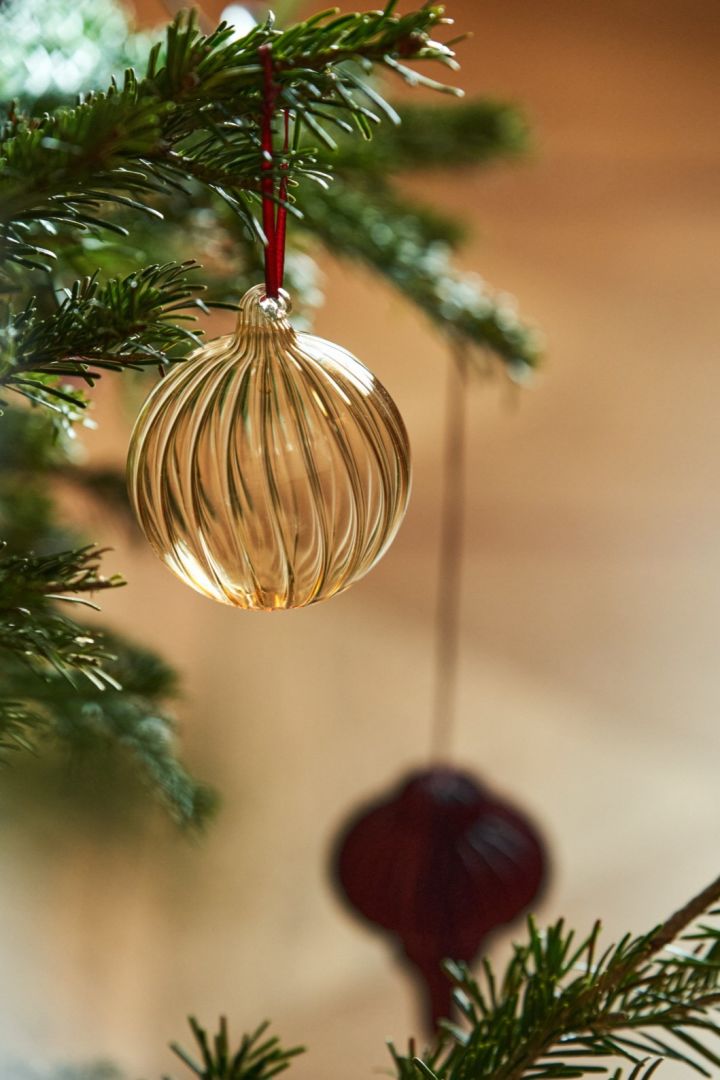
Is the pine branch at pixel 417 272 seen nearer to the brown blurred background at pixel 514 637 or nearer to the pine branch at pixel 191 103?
the pine branch at pixel 191 103

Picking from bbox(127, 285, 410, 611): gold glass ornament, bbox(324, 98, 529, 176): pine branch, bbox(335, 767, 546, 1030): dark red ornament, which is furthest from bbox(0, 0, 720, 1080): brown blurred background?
bbox(127, 285, 410, 611): gold glass ornament

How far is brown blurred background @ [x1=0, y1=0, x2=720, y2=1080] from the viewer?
1085mm

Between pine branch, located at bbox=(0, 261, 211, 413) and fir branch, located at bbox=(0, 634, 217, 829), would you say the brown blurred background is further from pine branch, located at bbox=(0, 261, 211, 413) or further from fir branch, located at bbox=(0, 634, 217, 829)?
pine branch, located at bbox=(0, 261, 211, 413)

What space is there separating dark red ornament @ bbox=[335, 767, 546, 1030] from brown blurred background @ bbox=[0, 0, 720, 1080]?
337 millimetres

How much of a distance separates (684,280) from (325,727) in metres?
0.69

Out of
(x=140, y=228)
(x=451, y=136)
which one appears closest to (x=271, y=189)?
(x=140, y=228)

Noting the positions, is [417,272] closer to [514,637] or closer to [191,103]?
[191,103]

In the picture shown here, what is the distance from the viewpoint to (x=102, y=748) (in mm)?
356

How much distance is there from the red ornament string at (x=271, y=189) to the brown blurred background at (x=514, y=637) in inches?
28.9

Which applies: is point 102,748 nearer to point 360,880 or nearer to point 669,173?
point 360,880

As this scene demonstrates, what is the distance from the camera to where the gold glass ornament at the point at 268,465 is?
0.74 ft

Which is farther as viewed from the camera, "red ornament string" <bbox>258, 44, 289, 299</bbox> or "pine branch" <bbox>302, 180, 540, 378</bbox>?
"pine branch" <bbox>302, 180, 540, 378</bbox>

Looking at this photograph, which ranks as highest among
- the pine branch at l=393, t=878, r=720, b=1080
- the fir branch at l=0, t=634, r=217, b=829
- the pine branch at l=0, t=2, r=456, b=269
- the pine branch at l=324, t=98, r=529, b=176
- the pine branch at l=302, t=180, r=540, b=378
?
the pine branch at l=324, t=98, r=529, b=176

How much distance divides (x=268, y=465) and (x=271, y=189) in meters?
0.06
